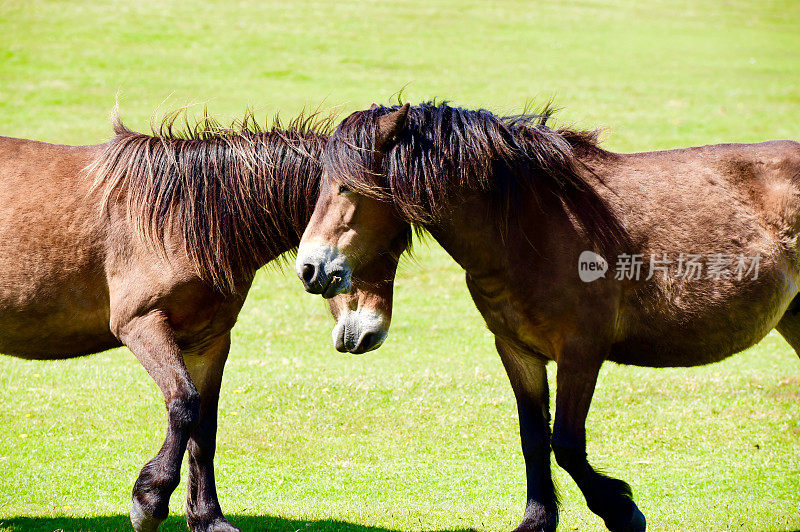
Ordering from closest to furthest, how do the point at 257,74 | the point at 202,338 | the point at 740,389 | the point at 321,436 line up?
1. the point at 202,338
2. the point at 321,436
3. the point at 740,389
4. the point at 257,74

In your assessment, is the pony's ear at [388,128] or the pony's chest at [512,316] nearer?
the pony's ear at [388,128]

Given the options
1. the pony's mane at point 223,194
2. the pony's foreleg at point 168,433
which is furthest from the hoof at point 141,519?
the pony's mane at point 223,194

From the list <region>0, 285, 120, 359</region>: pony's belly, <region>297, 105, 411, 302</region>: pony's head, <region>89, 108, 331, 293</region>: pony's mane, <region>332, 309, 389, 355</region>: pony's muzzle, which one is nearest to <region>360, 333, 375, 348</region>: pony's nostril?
<region>332, 309, 389, 355</region>: pony's muzzle

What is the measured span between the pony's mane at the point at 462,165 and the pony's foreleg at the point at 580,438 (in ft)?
2.50

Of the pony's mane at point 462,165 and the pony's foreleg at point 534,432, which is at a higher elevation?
the pony's mane at point 462,165

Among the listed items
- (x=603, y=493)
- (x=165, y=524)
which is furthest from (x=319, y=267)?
(x=165, y=524)

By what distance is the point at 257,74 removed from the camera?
25641mm

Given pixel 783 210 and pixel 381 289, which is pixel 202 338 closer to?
pixel 381 289

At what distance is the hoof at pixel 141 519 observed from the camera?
16.4 feet

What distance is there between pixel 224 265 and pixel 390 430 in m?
3.38

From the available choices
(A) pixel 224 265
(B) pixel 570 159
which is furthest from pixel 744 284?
(A) pixel 224 265

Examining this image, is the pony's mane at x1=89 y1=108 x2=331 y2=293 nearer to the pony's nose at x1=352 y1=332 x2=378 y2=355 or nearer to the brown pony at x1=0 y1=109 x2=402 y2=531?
the brown pony at x1=0 y1=109 x2=402 y2=531

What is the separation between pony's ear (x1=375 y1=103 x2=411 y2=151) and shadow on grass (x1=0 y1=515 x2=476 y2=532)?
286 cm

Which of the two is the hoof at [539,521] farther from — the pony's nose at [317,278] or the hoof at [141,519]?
the hoof at [141,519]
